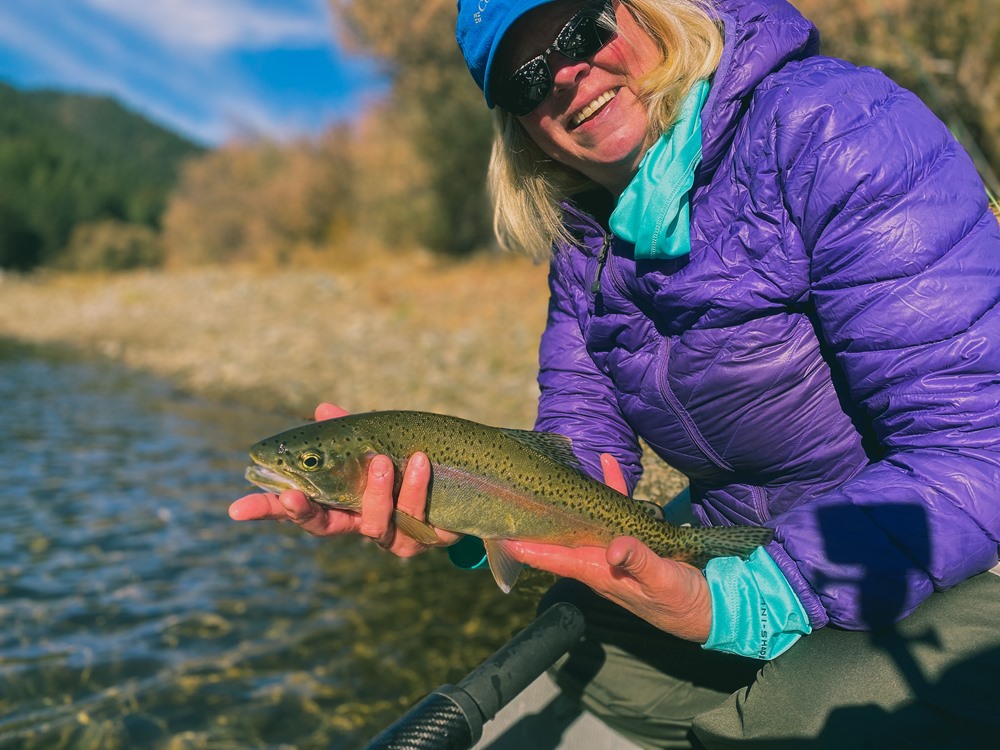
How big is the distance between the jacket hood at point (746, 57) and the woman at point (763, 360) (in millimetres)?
10

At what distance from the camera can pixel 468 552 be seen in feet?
10.5

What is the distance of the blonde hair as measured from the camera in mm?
2621

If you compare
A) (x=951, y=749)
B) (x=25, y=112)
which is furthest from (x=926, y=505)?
→ (x=25, y=112)

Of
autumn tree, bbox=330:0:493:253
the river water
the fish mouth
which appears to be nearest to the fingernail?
the fish mouth

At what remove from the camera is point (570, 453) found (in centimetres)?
303

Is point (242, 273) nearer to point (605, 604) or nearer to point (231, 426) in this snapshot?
point (231, 426)

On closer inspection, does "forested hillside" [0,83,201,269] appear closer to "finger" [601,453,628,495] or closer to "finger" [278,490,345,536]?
"finger" [278,490,345,536]

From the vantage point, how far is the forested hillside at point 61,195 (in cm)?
6406

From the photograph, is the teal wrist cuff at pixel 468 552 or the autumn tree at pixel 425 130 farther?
the autumn tree at pixel 425 130

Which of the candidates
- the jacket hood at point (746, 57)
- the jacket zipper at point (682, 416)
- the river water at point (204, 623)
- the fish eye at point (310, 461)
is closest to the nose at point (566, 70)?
the jacket hood at point (746, 57)

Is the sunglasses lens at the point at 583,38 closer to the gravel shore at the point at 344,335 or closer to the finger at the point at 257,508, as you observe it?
the finger at the point at 257,508

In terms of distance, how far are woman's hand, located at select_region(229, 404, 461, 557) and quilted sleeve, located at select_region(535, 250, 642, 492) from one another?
28.2 inches

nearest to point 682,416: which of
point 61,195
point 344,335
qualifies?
point 344,335

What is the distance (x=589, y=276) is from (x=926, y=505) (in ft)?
4.94
